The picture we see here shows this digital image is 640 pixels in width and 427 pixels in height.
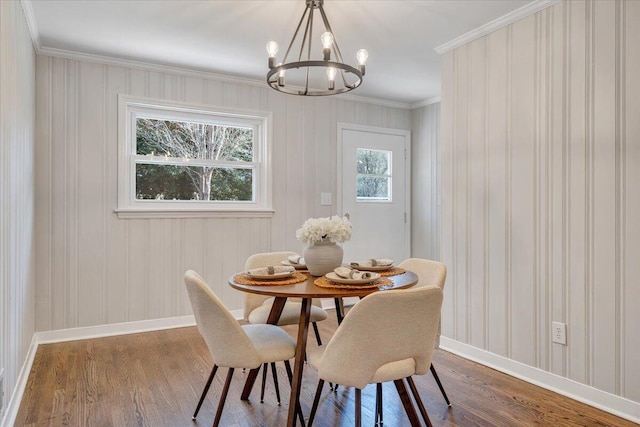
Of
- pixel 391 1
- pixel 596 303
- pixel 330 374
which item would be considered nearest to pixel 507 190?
pixel 596 303

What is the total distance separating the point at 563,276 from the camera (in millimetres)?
2473

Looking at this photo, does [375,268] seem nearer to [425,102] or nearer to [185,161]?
[185,161]

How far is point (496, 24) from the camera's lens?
2832 millimetres

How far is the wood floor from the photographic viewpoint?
2150mm

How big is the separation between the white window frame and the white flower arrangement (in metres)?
1.98

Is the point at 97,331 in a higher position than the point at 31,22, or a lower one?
lower

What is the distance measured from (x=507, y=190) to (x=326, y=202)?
2.08 m

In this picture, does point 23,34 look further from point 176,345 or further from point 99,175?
point 176,345

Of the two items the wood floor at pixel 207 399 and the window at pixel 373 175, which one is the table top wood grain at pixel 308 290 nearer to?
the wood floor at pixel 207 399

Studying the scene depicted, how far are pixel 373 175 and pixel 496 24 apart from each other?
2.27 m

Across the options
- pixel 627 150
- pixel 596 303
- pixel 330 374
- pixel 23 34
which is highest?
pixel 23 34

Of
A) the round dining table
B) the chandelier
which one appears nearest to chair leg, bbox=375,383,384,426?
the round dining table

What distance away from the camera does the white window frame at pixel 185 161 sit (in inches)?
141

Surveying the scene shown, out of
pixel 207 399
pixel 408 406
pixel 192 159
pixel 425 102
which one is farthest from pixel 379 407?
pixel 425 102
